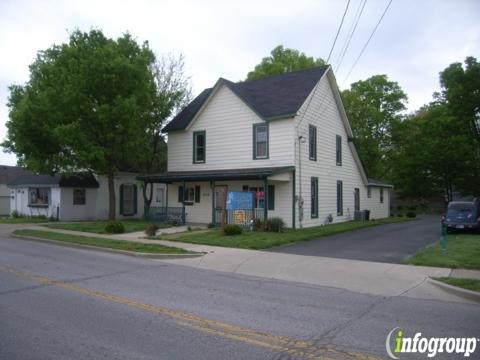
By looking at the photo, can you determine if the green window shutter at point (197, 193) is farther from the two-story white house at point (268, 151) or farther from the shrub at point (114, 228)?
the shrub at point (114, 228)

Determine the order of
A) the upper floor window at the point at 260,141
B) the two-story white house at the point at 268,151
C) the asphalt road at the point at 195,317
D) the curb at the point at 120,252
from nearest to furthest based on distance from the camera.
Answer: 1. the asphalt road at the point at 195,317
2. the curb at the point at 120,252
3. the two-story white house at the point at 268,151
4. the upper floor window at the point at 260,141

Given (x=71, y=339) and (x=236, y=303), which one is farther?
(x=236, y=303)

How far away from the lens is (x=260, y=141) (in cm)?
2255

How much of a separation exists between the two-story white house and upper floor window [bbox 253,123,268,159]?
2.1 inches

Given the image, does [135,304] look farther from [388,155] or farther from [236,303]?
[388,155]

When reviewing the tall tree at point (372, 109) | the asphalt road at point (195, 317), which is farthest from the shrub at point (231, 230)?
the tall tree at point (372, 109)

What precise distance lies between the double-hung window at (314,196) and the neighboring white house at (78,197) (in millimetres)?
13037

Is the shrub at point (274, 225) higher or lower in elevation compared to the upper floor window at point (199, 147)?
lower

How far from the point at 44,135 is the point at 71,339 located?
21.0 m

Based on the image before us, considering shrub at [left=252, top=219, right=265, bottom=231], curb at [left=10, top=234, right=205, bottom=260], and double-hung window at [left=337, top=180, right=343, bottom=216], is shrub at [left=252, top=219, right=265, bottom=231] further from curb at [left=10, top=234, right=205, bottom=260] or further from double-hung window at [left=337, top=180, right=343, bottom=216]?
double-hung window at [left=337, top=180, right=343, bottom=216]

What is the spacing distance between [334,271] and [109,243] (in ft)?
29.5

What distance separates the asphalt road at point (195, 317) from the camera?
208 inches

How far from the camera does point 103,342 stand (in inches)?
214

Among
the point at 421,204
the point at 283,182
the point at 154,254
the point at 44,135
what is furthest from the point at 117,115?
the point at 421,204
